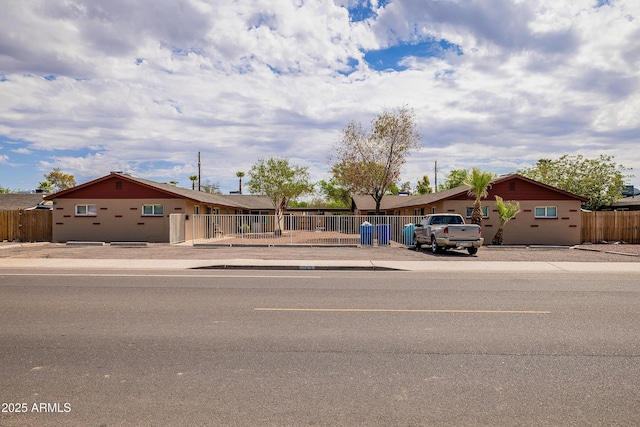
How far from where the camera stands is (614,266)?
16.4 metres

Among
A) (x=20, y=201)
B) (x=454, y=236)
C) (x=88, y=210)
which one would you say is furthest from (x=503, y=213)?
(x=20, y=201)

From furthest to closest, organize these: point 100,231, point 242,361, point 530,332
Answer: point 100,231 → point 530,332 → point 242,361

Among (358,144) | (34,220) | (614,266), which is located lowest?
(614,266)

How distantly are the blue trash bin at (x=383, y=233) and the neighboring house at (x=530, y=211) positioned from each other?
539 cm

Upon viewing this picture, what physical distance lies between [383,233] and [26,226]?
23.7 m

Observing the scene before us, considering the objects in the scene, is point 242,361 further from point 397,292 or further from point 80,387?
point 397,292

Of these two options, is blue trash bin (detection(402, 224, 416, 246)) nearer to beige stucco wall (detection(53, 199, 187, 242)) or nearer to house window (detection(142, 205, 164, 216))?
beige stucco wall (detection(53, 199, 187, 242))

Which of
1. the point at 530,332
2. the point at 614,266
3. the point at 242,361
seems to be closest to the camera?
the point at 242,361

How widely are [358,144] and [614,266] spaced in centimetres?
2948

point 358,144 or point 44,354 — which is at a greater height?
point 358,144

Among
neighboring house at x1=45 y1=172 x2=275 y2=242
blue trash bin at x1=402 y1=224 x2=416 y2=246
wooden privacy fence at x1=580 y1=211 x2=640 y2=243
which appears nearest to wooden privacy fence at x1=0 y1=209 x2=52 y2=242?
neighboring house at x1=45 y1=172 x2=275 y2=242

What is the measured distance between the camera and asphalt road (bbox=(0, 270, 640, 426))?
404 cm

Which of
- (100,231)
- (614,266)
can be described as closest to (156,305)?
(614,266)

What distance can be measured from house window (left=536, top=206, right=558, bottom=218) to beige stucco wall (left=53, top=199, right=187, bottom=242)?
23.8 metres
